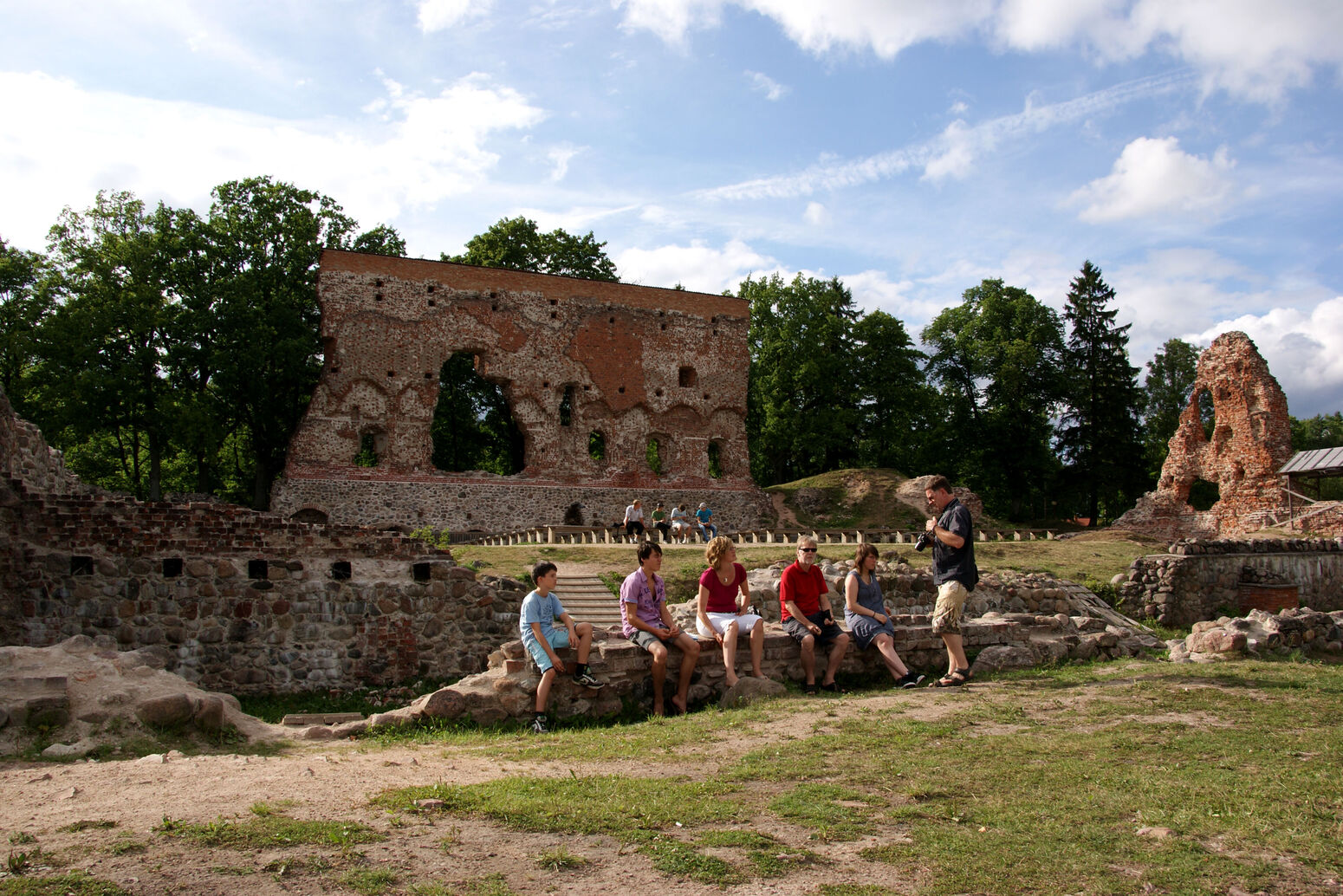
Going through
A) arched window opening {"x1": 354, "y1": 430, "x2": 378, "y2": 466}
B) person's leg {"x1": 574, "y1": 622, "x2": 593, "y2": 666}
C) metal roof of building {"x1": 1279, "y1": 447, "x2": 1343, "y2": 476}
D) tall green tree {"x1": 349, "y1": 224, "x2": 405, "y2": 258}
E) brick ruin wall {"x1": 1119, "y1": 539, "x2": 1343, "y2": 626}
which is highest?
tall green tree {"x1": 349, "y1": 224, "x2": 405, "y2": 258}

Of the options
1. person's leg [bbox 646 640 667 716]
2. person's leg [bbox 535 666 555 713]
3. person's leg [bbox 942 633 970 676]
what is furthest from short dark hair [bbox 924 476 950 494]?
person's leg [bbox 535 666 555 713]

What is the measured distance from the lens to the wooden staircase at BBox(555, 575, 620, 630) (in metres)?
16.0

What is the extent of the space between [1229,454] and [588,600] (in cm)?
2628

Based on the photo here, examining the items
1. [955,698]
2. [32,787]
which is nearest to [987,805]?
[955,698]

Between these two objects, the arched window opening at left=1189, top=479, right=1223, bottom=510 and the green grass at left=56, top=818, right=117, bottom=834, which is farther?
the arched window opening at left=1189, top=479, right=1223, bottom=510

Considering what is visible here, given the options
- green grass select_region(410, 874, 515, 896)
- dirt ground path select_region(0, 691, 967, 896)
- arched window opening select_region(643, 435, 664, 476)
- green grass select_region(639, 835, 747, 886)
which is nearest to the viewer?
green grass select_region(410, 874, 515, 896)

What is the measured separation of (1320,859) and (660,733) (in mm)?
4375

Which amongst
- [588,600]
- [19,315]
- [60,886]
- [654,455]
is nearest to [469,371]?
[654,455]

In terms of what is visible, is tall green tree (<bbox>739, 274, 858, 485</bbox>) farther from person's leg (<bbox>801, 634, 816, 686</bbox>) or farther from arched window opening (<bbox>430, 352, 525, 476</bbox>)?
person's leg (<bbox>801, 634, 816, 686</bbox>)

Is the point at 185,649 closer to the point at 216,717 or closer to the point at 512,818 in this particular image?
the point at 216,717

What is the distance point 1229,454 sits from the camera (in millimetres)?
32062

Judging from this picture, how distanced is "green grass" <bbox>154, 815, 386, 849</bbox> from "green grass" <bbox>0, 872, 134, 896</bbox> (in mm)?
522

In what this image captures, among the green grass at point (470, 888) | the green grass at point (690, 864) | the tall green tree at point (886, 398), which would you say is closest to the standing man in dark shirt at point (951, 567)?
the green grass at point (690, 864)

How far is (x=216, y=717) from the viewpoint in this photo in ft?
23.9
